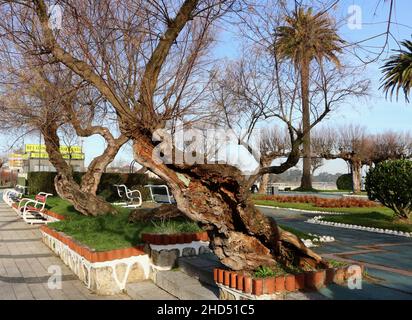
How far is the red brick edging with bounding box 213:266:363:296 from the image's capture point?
12.7ft

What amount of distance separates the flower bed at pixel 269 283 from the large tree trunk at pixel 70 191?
586 cm

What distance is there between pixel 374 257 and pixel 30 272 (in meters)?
5.47

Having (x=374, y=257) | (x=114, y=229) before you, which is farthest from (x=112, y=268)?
(x=374, y=257)

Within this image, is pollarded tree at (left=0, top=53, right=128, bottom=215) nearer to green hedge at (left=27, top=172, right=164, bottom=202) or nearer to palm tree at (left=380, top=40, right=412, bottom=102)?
green hedge at (left=27, top=172, right=164, bottom=202)

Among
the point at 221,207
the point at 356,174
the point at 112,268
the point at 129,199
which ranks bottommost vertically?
the point at 112,268

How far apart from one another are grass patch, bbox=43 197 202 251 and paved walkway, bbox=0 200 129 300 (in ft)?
1.90

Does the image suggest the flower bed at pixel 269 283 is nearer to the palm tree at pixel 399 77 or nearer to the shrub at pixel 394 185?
the shrub at pixel 394 185

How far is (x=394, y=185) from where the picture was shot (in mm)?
11094

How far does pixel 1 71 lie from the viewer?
31.7ft

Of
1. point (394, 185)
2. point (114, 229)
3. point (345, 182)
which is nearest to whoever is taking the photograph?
point (114, 229)

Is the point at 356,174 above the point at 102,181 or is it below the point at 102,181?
above

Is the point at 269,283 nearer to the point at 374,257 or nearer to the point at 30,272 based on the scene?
the point at 374,257

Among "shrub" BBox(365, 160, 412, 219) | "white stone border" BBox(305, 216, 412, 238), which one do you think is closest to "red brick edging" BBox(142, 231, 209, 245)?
"white stone border" BBox(305, 216, 412, 238)

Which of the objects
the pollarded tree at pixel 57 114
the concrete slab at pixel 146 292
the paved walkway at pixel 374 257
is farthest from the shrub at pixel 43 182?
the concrete slab at pixel 146 292
